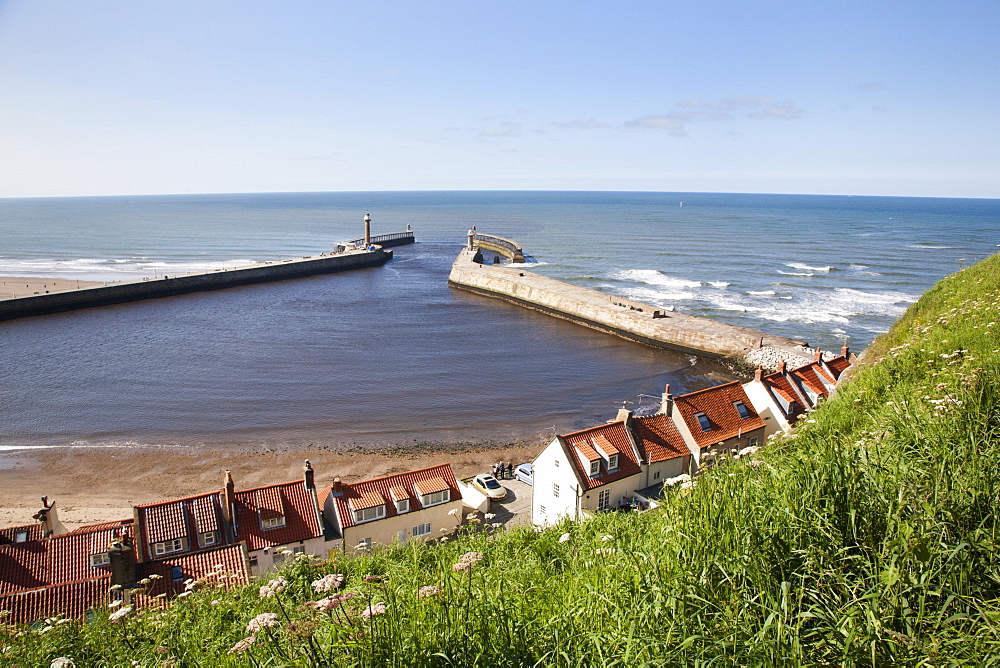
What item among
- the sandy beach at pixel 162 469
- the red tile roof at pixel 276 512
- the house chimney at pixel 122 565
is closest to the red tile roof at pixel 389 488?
the red tile roof at pixel 276 512

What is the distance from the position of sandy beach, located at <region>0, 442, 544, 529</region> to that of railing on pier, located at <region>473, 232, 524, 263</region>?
58698 millimetres

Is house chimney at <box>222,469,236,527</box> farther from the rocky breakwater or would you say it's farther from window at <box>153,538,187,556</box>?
the rocky breakwater

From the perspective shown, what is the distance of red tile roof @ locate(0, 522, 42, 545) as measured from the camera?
1535cm

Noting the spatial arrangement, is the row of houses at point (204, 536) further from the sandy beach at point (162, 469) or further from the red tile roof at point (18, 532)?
the sandy beach at point (162, 469)

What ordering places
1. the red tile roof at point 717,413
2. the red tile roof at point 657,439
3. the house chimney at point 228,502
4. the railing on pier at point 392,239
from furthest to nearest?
the railing on pier at point 392,239 → the red tile roof at point 717,413 → the red tile roof at point 657,439 → the house chimney at point 228,502

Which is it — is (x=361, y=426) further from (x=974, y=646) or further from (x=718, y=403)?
(x=974, y=646)

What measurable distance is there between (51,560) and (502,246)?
262 feet

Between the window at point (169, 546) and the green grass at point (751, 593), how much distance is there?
9.96m

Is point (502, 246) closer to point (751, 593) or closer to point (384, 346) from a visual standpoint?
point (384, 346)

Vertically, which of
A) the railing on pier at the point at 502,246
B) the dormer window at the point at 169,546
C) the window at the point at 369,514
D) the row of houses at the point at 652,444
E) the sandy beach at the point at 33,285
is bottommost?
the dormer window at the point at 169,546

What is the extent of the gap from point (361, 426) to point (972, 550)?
88.8 ft

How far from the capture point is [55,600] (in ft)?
41.7

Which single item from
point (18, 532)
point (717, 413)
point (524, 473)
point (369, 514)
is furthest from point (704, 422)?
point (18, 532)

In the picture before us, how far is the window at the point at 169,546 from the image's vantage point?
16.2 meters
